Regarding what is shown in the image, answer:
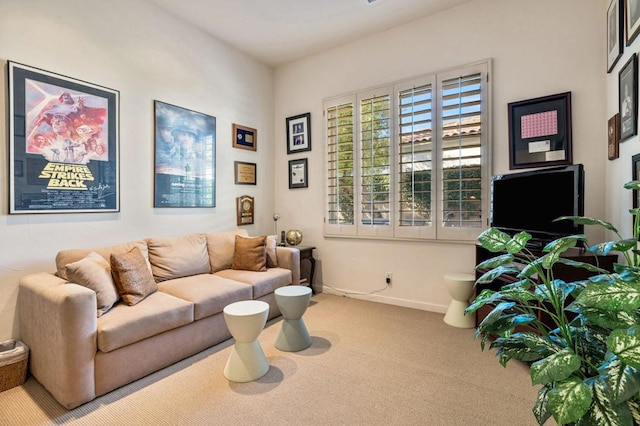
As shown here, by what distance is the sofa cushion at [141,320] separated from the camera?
6.49 feet

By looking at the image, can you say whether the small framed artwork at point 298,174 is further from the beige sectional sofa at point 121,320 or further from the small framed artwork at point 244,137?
the beige sectional sofa at point 121,320

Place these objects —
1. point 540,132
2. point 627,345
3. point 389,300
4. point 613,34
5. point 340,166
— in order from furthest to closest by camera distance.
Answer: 1. point 340,166
2. point 389,300
3. point 540,132
4. point 613,34
5. point 627,345

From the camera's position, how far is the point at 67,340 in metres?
1.84

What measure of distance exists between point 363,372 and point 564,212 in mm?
1841

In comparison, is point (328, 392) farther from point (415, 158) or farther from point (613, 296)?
point (415, 158)

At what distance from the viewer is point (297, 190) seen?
4.52 m

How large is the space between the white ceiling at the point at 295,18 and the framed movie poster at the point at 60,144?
131cm

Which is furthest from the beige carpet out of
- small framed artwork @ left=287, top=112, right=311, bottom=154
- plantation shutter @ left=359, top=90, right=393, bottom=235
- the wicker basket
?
small framed artwork @ left=287, top=112, right=311, bottom=154

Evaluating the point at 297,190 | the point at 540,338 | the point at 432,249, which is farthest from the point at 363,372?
the point at 297,190

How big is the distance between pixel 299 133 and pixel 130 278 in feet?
9.30

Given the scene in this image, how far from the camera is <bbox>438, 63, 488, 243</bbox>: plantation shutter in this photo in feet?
10.5

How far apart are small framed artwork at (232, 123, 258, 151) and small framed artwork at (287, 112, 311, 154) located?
0.47m

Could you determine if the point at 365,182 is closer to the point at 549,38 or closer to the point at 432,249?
the point at 432,249

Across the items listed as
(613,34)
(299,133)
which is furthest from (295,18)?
(613,34)
